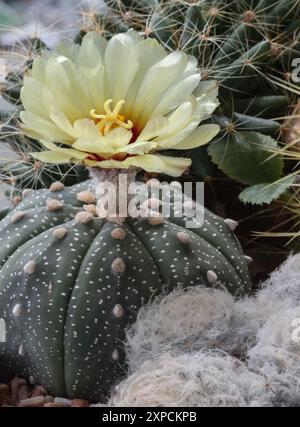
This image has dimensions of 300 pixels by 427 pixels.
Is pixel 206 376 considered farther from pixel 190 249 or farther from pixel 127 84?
pixel 127 84

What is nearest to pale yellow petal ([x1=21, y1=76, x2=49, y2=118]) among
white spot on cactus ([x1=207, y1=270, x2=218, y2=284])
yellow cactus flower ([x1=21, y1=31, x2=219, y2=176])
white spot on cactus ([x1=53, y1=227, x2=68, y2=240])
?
yellow cactus flower ([x1=21, y1=31, x2=219, y2=176])

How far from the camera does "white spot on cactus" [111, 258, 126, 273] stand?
67 centimetres

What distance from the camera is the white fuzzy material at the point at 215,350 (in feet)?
1.88

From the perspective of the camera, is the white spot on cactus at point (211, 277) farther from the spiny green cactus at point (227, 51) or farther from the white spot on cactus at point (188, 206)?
the spiny green cactus at point (227, 51)

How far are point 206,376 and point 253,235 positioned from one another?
13.8 inches

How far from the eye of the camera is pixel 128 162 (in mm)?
648

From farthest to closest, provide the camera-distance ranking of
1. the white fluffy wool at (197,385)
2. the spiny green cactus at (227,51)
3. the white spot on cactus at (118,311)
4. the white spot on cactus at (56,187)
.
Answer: the spiny green cactus at (227,51) → the white spot on cactus at (56,187) → the white spot on cactus at (118,311) → the white fluffy wool at (197,385)

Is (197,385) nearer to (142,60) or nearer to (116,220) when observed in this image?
(116,220)

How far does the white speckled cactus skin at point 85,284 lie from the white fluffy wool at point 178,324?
20 millimetres

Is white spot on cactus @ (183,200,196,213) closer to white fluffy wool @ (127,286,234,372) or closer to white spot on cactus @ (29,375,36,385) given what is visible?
white fluffy wool @ (127,286,234,372)

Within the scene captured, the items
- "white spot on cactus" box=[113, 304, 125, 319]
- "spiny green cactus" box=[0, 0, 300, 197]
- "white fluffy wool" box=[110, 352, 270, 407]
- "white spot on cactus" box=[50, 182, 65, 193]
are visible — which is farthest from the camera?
"spiny green cactus" box=[0, 0, 300, 197]

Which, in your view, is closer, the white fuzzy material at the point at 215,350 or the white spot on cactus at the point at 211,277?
the white fuzzy material at the point at 215,350

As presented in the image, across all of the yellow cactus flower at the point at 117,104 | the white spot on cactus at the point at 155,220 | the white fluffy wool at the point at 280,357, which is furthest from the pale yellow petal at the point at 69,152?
the white fluffy wool at the point at 280,357
